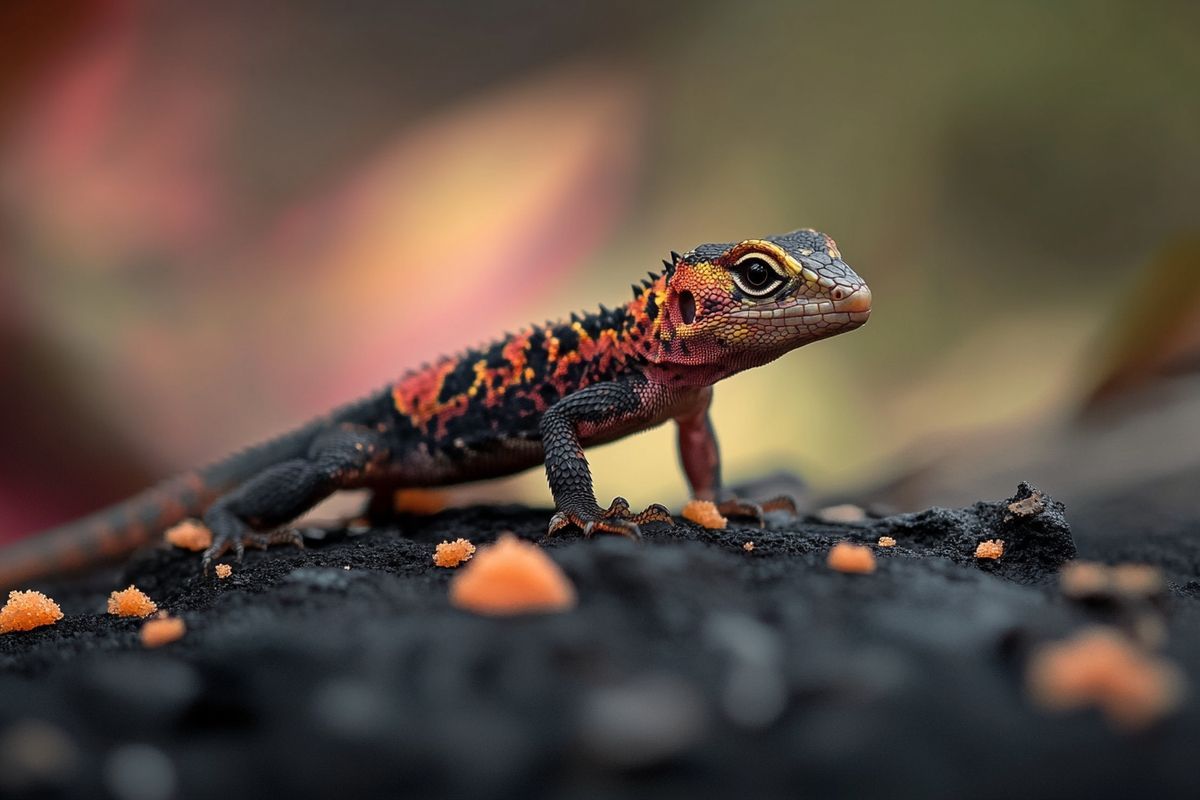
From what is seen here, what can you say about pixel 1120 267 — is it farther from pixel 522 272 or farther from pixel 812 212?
pixel 522 272

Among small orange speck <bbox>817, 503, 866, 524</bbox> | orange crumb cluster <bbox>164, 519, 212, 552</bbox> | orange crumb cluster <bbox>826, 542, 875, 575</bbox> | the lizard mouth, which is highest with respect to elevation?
the lizard mouth

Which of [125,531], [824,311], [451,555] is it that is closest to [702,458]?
[824,311]

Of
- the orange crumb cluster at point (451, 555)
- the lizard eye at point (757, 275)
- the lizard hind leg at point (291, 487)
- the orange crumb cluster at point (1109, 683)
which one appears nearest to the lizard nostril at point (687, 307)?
the lizard eye at point (757, 275)

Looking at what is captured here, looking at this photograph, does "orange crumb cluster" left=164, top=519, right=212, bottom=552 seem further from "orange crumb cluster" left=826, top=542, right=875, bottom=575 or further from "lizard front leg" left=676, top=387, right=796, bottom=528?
"orange crumb cluster" left=826, top=542, right=875, bottom=575

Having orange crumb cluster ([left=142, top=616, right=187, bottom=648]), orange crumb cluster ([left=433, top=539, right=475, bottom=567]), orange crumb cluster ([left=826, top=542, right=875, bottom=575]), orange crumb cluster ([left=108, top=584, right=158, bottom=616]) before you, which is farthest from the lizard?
orange crumb cluster ([left=142, top=616, right=187, bottom=648])

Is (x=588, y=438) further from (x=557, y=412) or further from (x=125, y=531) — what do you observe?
(x=125, y=531)

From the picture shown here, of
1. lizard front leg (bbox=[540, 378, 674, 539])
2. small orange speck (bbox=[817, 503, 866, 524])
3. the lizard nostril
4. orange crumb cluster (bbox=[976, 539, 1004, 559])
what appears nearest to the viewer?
orange crumb cluster (bbox=[976, 539, 1004, 559])

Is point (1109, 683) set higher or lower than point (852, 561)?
lower
